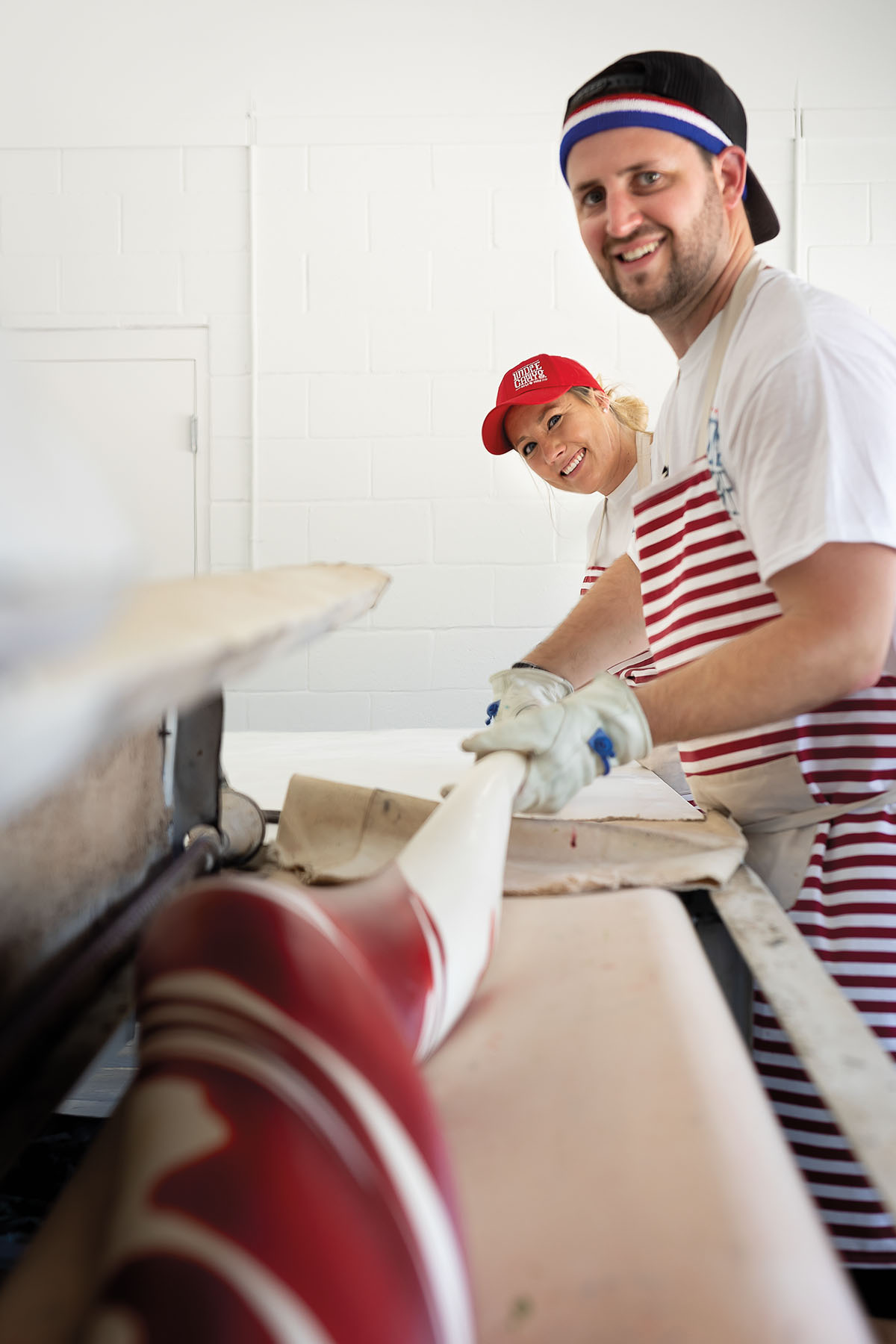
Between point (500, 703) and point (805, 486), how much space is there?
0.65 meters

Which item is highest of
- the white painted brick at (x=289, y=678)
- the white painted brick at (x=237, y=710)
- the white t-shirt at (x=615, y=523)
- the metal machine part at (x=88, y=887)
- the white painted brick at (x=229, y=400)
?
the white painted brick at (x=229, y=400)

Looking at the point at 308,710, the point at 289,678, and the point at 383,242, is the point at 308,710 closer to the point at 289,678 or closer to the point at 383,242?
the point at 289,678

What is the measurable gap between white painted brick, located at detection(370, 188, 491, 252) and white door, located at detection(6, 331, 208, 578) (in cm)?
80

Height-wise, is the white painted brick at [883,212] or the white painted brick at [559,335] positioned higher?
the white painted brick at [883,212]

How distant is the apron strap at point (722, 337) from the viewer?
120cm

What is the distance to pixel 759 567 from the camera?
3.60ft

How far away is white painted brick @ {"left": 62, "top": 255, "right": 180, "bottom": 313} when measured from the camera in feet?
12.0

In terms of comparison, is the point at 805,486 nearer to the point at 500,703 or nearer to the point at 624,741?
the point at 624,741

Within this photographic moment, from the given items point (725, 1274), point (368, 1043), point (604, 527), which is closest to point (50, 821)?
point (368, 1043)

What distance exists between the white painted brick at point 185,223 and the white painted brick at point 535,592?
1.58m

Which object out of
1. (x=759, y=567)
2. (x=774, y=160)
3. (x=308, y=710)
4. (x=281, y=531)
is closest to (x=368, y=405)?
(x=281, y=531)

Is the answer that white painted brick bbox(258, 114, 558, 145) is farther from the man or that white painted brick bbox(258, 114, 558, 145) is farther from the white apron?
the white apron

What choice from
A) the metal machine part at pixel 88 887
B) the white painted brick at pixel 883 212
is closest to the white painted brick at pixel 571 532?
the white painted brick at pixel 883 212

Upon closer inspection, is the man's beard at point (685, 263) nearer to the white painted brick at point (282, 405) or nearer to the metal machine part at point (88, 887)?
the metal machine part at point (88, 887)
